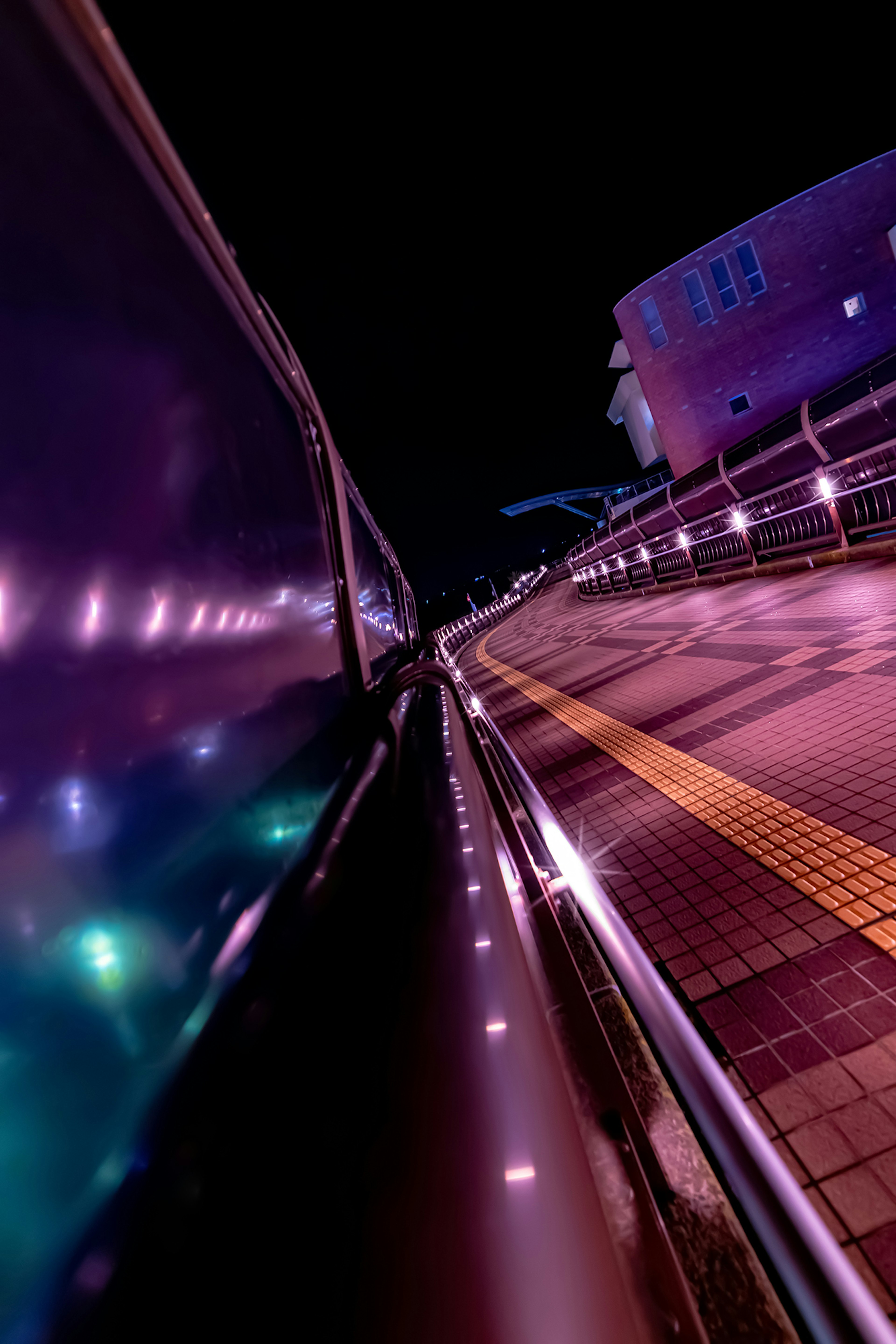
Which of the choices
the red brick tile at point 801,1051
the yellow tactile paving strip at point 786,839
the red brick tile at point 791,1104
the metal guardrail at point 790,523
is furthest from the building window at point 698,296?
the red brick tile at point 791,1104

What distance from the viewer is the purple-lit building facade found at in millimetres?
18344

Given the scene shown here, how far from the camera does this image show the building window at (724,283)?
65.4 feet

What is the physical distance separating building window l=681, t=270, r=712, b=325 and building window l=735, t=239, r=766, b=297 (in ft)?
4.25

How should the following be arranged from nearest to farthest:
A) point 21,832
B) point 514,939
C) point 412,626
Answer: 1. point 21,832
2. point 514,939
3. point 412,626

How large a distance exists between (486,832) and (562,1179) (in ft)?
3.52

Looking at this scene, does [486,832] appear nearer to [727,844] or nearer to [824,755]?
[727,844]

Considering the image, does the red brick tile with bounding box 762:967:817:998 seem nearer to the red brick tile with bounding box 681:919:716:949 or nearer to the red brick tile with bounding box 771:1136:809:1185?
the red brick tile with bounding box 681:919:716:949

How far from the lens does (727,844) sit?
2.71 m

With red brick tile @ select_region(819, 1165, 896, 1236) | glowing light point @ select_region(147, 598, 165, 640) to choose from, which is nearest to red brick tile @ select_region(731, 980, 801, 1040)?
red brick tile @ select_region(819, 1165, 896, 1236)

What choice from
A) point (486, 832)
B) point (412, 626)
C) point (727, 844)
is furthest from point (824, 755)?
point (412, 626)

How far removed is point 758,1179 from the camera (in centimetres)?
60

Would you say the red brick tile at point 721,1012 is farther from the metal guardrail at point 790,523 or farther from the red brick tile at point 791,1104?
the metal guardrail at point 790,523

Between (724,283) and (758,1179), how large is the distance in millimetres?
26243

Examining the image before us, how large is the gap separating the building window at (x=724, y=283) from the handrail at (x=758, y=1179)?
25.5 m
